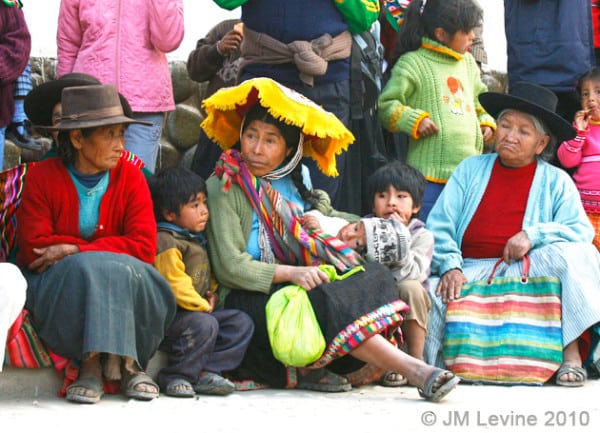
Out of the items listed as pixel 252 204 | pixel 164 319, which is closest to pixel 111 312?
pixel 164 319

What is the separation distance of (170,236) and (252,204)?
42 cm

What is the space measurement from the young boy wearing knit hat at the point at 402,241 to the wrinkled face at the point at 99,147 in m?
1.19

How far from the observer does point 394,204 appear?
570cm

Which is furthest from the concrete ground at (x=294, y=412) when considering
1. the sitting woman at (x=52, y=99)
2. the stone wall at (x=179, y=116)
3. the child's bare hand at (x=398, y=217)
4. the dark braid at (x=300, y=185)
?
the stone wall at (x=179, y=116)

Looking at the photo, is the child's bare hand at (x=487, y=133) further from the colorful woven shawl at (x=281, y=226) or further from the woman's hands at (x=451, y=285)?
the colorful woven shawl at (x=281, y=226)

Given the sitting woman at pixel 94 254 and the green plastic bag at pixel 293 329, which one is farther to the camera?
the green plastic bag at pixel 293 329

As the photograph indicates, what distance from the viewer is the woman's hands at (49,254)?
4762 mm

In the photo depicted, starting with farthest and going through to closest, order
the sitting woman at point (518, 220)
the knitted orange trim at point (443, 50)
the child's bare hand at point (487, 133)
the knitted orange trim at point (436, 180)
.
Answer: the child's bare hand at point (487, 133) → the knitted orange trim at point (443, 50) → the knitted orange trim at point (436, 180) → the sitting woman at point (518, 220)

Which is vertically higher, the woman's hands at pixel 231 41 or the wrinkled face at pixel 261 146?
the woman's hands at pixel 231 41

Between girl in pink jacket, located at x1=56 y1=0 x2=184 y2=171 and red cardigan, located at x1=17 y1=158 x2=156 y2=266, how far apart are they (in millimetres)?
1348

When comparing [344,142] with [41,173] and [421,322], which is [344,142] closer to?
[421,322]

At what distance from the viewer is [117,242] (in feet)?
16.0

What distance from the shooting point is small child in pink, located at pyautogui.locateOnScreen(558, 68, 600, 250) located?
6656mm

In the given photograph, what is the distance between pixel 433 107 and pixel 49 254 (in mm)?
2866
